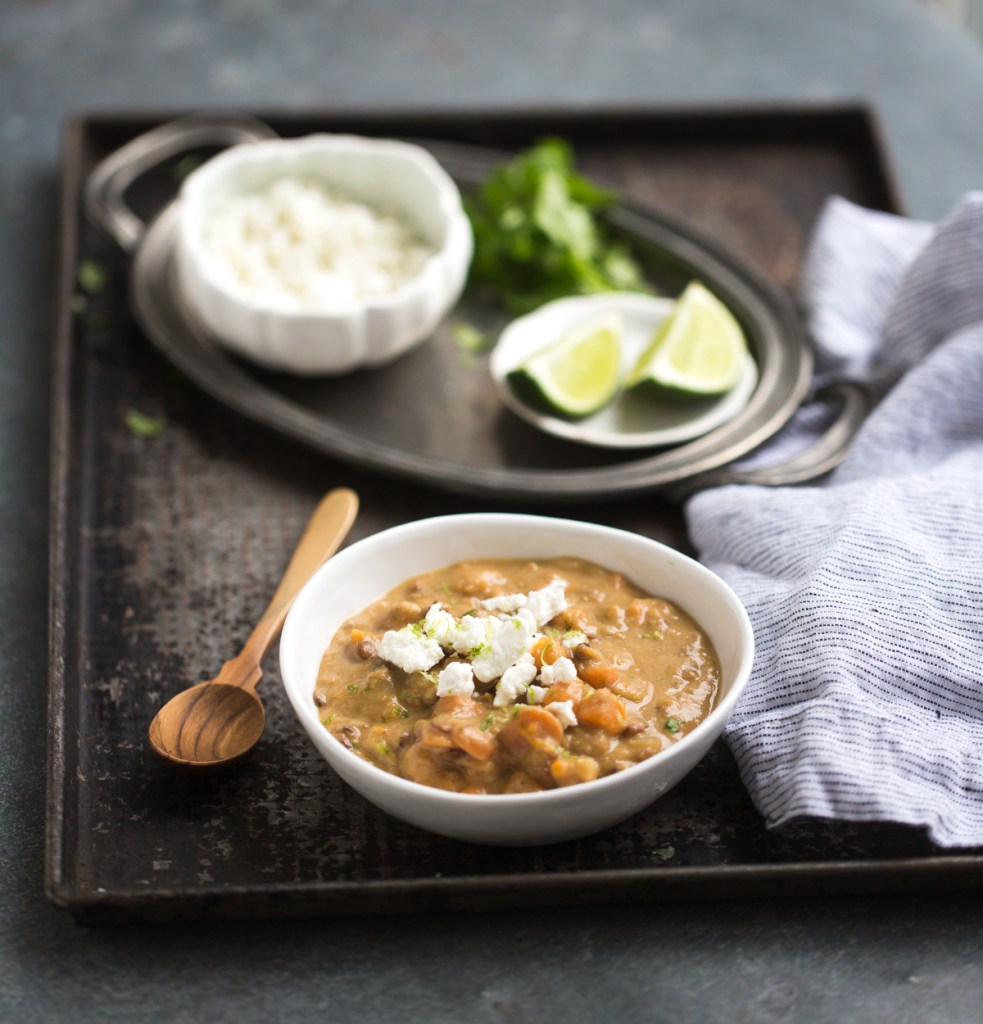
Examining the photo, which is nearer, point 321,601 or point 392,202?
point 321,601

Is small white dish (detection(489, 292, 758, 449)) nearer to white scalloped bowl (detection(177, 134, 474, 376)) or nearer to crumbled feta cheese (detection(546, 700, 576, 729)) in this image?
white scalloped bowl (detection(177, 134, 474, 376))

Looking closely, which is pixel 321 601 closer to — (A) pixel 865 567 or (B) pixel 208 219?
(A) pixel 865 567

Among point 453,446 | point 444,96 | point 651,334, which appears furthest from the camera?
point 444,96

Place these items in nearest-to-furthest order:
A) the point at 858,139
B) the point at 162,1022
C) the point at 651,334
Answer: the point at 162,1022
the point at 651,334
the point at 858,139

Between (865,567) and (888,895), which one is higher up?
(865,567)

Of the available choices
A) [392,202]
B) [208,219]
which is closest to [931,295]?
[392,202]
